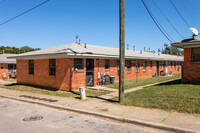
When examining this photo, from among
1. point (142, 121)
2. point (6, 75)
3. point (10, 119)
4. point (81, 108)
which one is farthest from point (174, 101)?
point (6, 75)

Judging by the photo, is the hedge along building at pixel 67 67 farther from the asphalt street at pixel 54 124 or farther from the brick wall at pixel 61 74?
the asphalt street at pixel 54 124

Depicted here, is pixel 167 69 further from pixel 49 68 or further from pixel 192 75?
pixel 49 68

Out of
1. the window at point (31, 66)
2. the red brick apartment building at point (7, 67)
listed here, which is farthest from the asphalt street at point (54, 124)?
the red brick apartment building at point (7, 67)

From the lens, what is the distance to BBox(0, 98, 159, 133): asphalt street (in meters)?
5.48

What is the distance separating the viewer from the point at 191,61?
12.7 meters

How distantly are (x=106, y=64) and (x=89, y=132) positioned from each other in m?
11.4

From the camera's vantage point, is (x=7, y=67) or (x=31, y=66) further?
(x=7, y=67)

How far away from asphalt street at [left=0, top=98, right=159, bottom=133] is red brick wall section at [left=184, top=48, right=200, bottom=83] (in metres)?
9.12

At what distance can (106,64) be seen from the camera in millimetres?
16391

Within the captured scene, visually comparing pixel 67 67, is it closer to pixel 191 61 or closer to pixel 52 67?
pixel 52 67

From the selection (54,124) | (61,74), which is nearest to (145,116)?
(54,124)

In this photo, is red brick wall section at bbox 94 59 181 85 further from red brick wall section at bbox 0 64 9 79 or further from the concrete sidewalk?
red brick wall section at bbox 0 64 9 79

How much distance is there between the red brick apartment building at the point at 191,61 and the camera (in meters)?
12.3

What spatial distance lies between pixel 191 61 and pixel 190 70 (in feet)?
2.30
